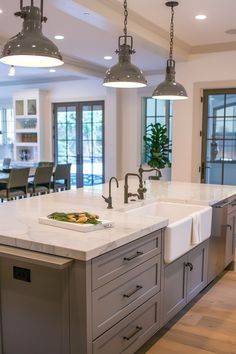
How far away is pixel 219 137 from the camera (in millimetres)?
6324

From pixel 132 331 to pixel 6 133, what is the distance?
379 inches

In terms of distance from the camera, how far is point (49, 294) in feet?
6.91

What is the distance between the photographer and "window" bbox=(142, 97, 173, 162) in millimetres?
8336

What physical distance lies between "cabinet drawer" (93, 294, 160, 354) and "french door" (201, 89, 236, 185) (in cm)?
399

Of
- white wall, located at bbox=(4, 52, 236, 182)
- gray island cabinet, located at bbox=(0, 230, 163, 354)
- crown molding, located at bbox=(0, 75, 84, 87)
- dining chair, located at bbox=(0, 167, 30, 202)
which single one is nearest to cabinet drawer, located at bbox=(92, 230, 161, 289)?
gray island cabinet, located at bbox=(0, 230, 163, 354)

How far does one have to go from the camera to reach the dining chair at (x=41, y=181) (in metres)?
7.36

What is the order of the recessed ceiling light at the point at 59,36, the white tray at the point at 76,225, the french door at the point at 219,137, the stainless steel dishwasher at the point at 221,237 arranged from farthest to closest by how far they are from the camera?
the french door at the point at 219,137
the recessed ceiling light at the point at 59,36
the stainless steel dishwasher at the point at 221,237
the white tray at the point at 76,225

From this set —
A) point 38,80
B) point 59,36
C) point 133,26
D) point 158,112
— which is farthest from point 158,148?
point 38,80

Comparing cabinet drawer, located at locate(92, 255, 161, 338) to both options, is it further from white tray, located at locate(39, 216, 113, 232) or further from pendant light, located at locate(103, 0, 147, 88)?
pendant light, located at locate(103, 0, 147, 88)

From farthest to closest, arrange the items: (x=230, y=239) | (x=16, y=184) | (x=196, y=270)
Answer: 1. (x=16, y=184)
2. (x=230, y=239)
3. (x=196, y=270)

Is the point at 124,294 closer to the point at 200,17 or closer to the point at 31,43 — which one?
the point at 31,43

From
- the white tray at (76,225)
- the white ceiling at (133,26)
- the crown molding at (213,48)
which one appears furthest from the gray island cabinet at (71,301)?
the crown molding at (213,48)

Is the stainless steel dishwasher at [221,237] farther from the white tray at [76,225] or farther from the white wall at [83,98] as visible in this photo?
the white wall at [83,98]

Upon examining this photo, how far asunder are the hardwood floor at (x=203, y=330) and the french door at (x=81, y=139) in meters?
5.98
